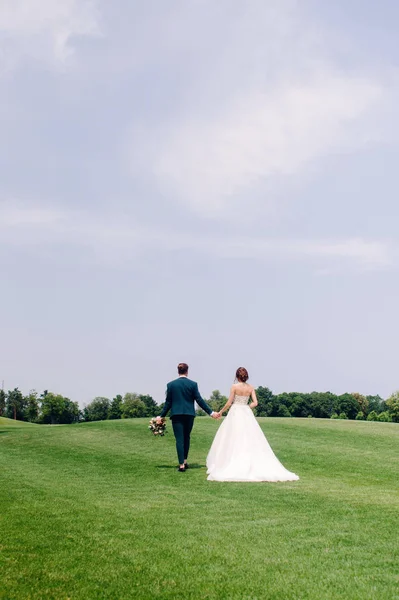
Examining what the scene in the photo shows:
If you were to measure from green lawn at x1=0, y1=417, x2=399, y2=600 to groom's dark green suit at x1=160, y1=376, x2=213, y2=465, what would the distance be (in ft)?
3.40

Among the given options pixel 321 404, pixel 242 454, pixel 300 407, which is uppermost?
pixel 321 404

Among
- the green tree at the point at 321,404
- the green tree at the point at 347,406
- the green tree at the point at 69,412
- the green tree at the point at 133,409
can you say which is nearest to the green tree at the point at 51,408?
the green tree at the point at 69,412

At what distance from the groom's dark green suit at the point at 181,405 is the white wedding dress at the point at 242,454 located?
2.75 feet

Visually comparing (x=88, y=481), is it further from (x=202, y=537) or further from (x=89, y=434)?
(x=89, y=434)

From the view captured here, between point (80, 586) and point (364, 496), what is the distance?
26.4 feet

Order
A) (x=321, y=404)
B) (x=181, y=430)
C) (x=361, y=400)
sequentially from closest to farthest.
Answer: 1. (x=181, y=430)
2. (x=321, y=404)
3. (x=361, y=400)

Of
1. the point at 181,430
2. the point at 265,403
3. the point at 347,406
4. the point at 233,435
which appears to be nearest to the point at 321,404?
the point at 347,406

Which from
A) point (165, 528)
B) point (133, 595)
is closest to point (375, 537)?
point (165, 528)

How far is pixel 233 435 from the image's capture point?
A: 57.7 ft

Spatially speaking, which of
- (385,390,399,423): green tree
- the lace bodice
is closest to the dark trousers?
the lace bodice

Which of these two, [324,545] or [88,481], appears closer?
[324,545]

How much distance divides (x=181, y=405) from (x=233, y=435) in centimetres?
171

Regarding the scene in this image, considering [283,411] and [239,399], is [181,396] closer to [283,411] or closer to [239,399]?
[239,399]

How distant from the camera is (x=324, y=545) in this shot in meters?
8.02
